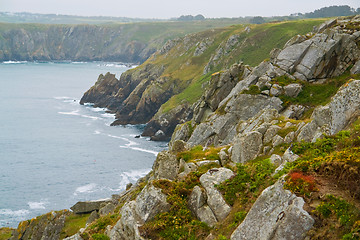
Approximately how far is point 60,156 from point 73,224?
187 ft

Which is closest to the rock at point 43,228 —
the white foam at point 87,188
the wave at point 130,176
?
the white foam at point 87,188

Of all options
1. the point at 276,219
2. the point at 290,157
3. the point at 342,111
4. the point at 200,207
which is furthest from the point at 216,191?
the point at 342,111

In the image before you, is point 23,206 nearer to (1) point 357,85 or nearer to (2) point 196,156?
(2) point 196,156

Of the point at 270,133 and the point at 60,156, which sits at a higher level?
the point at 270,133

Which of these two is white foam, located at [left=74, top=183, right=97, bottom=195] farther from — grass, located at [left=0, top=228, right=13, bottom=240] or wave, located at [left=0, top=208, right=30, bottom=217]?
grass, located at [left=0, top=228, right=13, bottom=240]

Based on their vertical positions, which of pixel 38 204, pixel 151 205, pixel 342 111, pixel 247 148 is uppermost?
pixel 342 111

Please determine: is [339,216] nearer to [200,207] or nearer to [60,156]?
[200,207]

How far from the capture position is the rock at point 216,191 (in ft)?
57.5

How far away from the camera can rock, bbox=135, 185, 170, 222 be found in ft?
61.8

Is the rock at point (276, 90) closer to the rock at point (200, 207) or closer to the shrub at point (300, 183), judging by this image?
the rock at point (200, 207)

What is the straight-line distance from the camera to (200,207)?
1850 centimetres

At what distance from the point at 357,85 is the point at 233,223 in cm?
1305

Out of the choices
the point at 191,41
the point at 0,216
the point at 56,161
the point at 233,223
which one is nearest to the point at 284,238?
the point at 233,223

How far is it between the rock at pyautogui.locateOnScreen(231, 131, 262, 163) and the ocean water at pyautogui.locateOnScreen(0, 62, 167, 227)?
46.3 m
